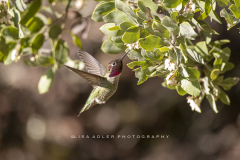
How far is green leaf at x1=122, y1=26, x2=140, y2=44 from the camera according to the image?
2.08ft

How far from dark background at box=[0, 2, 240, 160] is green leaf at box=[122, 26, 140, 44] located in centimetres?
162

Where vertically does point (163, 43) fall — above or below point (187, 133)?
above

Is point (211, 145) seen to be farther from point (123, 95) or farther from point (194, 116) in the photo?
point (123, 95)

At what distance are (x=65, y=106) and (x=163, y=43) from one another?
230 cm

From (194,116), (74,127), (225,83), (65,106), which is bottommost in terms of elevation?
(74,127)

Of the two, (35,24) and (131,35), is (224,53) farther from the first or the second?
(35,24)

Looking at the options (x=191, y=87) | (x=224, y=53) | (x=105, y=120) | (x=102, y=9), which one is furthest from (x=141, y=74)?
(x=105, y=120)

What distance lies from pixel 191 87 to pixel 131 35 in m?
0.27

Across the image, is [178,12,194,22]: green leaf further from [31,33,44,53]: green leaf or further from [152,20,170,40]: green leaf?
[31,33,44,53]: green leaf

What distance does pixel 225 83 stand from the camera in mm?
995

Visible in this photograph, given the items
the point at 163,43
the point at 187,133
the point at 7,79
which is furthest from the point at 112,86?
Result: the point at 7,79

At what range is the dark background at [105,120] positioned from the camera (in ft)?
7.25

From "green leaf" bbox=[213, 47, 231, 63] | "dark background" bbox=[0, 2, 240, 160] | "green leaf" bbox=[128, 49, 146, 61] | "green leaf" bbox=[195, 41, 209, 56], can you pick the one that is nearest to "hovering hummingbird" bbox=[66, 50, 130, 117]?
"green leaf" bbox=[128, 49, 146, 61]

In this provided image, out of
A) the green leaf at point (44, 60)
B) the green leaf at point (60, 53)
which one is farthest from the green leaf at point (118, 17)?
the green leaf at point (44, 60)
